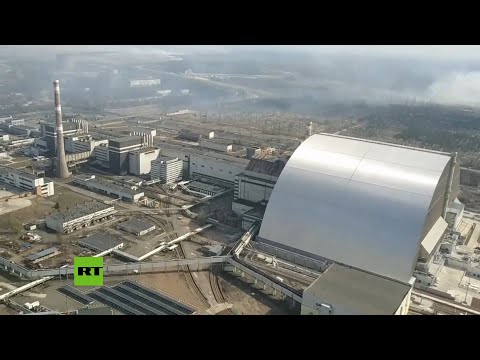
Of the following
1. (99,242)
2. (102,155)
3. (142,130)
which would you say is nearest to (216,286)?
(99,242)

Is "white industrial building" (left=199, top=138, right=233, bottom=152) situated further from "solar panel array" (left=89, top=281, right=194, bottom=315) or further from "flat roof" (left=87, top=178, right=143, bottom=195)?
"solar panel array" (left=89, top=281, right=194, bottom=315)

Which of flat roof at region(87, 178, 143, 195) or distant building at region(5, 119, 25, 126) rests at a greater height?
distant building at region(5, 119, 25, 126)

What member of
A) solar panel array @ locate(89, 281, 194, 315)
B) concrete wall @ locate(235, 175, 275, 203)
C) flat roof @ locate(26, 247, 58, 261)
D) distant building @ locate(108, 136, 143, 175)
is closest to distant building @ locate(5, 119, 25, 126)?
distant building @ locate(108, 136, 143, 175)

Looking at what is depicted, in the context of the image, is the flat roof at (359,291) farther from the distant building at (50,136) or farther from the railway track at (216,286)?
the distant building at (50,136)

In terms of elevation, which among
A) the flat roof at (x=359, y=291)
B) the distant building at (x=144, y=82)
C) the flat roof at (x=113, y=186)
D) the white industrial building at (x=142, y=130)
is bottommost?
the flat roof at (x=359, y=291)

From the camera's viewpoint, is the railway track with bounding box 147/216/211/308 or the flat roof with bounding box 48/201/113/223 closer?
the railway track with bounding box 147/216/211/308

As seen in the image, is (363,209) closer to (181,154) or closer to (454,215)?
(454,215)

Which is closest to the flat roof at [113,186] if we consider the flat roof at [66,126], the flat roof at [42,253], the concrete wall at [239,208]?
the concrete wall at [239,208]
